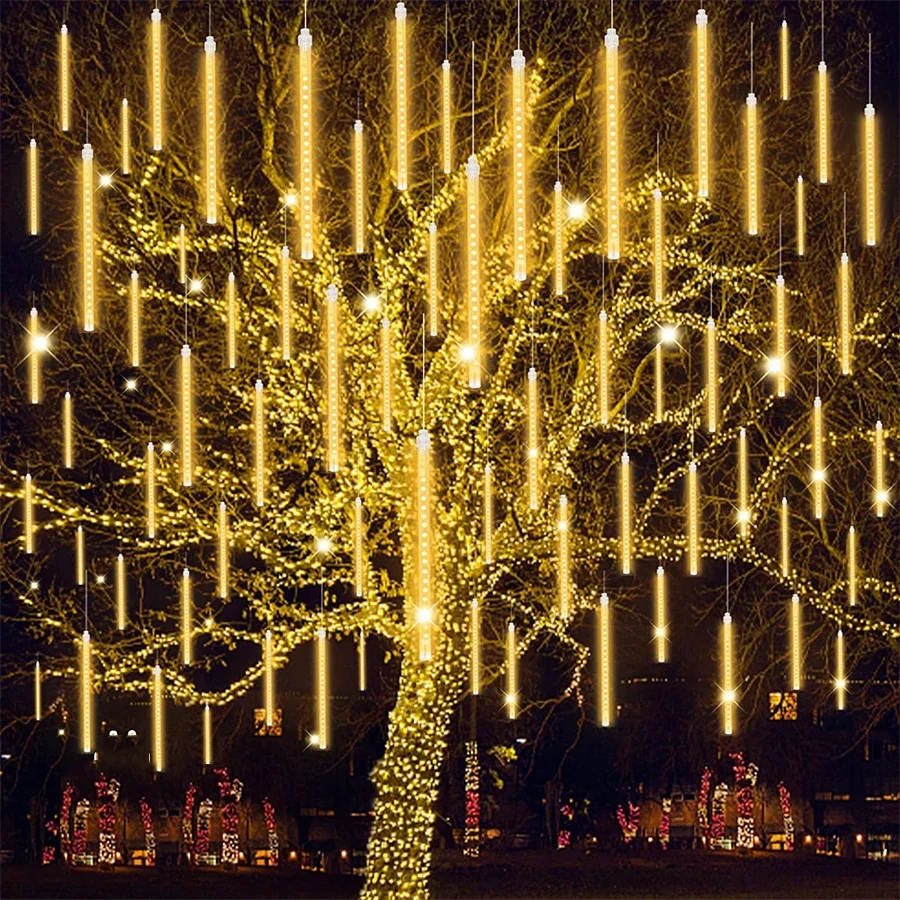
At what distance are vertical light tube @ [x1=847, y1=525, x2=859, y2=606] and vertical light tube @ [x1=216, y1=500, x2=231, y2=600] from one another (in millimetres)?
3469

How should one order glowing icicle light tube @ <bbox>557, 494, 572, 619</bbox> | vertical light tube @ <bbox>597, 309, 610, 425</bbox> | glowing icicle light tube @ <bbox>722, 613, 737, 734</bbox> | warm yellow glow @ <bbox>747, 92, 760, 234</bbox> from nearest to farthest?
warm yellow glow @ <bbox>747, 92, 760, 234</bbox>
vertical light tube @ <bbox>597, 309, 610, 425</bbox>
glowing icicle light tube @ <bbox>722, 613, 737, 734</bbox>
glowing icicle light tube @ <bbox>557, 494, 572, 619</bbox>

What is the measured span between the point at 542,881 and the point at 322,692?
5623mm

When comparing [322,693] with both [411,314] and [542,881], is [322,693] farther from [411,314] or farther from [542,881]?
[542,881]

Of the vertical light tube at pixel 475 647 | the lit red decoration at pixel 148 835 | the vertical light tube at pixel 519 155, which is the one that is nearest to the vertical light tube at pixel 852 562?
the vertical light tube at pixel 475 647

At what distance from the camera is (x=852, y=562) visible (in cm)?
1062

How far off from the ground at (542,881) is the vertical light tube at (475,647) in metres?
3.26

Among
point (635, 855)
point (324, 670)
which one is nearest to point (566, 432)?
point (324, 670)

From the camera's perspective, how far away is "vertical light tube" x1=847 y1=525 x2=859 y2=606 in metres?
10.5

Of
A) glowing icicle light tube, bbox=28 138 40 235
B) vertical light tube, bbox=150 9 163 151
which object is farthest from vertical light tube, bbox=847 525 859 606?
vertical light tube, bbox=150 9 163 151

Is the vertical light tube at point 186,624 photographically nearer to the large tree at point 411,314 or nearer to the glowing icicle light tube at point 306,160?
the large tree at point 411,314

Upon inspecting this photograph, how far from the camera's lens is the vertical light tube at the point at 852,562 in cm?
1053

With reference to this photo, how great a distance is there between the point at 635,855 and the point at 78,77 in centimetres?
988

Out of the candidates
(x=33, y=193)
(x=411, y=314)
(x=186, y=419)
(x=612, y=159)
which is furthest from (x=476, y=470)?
(x=612, y=159)

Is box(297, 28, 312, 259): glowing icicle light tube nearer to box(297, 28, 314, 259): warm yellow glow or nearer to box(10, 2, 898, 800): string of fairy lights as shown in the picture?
box(297, 28, 314, 259): warm yellow glow
